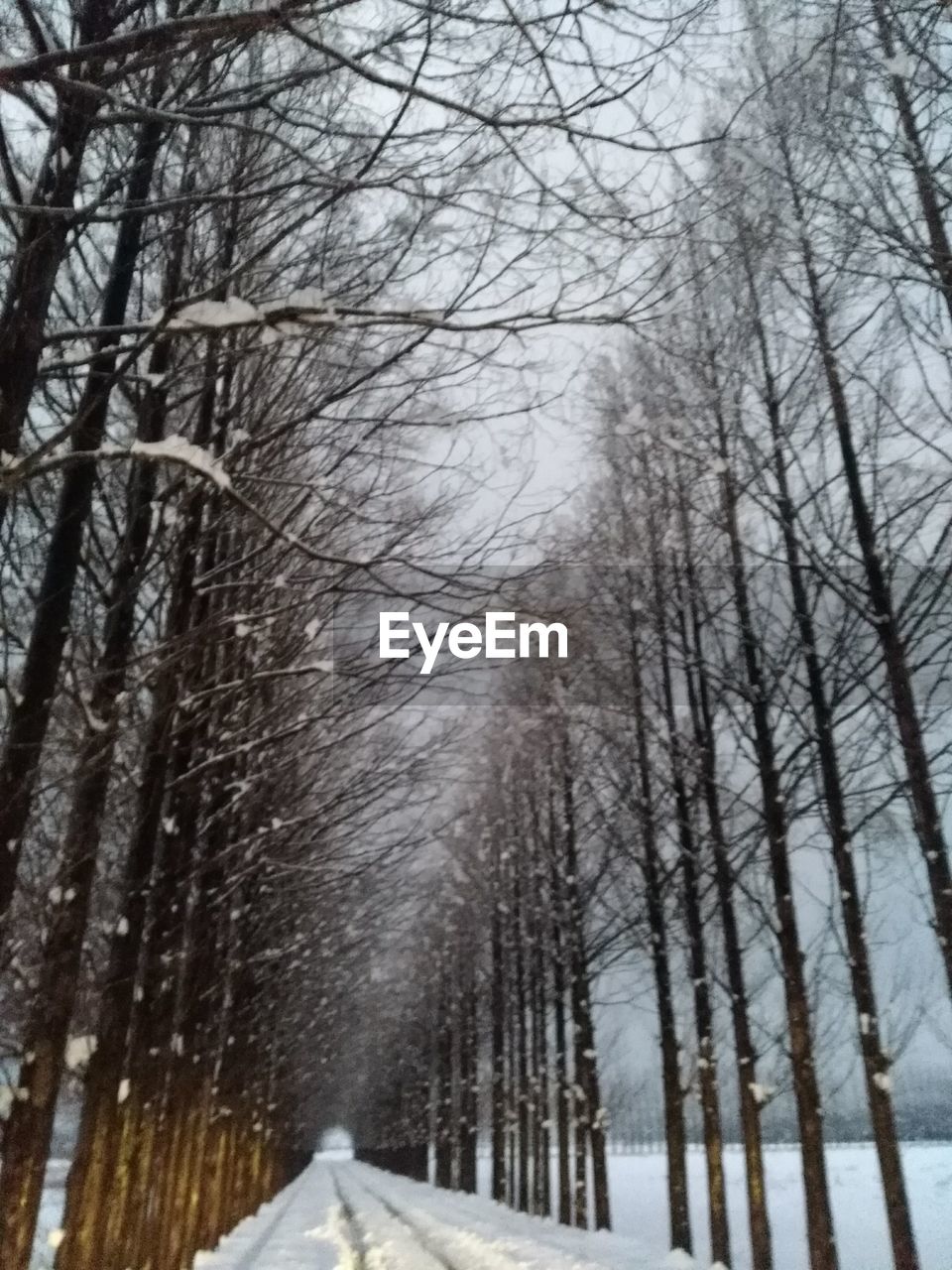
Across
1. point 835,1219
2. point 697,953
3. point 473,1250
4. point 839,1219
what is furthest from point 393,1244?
point 839,1219

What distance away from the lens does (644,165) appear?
12.5 feet

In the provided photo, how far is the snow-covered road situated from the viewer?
12844 mm

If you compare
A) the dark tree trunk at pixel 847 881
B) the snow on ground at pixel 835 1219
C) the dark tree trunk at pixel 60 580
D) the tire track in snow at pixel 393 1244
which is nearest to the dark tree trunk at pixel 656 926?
the snow on ground at pixel 835 1219

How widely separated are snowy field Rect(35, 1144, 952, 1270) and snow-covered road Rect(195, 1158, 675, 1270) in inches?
0.8

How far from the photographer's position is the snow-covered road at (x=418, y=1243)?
1284 cm

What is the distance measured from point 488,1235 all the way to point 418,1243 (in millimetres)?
1284

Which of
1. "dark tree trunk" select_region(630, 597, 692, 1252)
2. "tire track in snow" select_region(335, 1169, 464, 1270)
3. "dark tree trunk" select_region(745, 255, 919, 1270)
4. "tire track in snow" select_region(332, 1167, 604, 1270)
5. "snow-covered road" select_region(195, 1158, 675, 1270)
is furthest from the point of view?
"dark tree trunk" select_region(630, 597, 692, 1252)

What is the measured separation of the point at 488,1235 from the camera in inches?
648

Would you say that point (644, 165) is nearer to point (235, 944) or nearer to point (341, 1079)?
point (235, 944)

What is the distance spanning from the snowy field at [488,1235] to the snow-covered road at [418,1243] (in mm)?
21

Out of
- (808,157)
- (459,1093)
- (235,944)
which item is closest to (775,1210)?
(459,1093)

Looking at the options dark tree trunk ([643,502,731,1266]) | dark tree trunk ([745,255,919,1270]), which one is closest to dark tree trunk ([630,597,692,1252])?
dark tree trunk ([643,502,731,1266])

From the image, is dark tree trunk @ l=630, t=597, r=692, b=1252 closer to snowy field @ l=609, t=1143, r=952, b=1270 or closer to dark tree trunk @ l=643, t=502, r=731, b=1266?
dark tree trunk @ l=643, t=502, r=731, b=1266

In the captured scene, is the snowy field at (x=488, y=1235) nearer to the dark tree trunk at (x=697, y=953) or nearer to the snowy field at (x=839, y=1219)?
the snowy field at (x=839, y=1219)
